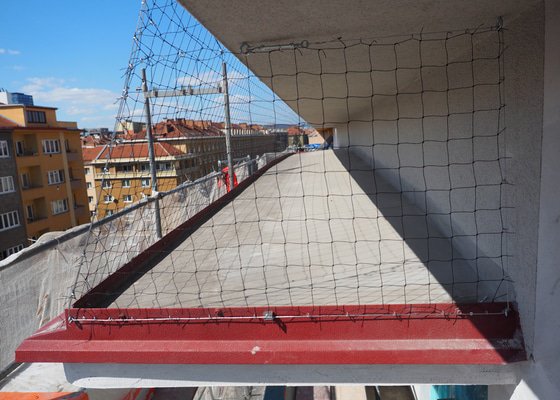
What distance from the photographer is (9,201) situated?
14562 millimetres

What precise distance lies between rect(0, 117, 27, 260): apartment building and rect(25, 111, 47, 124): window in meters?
0.84

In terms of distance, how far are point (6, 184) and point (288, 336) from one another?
16351mm

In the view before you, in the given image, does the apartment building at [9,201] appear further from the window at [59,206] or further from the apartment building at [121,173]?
the apartment building at [121,173]

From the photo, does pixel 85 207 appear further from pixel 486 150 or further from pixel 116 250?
pixel 486 150

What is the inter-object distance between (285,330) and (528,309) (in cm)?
71

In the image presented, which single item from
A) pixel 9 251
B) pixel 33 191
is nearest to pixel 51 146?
pixel 33 191

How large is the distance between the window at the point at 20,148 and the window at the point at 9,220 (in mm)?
2200

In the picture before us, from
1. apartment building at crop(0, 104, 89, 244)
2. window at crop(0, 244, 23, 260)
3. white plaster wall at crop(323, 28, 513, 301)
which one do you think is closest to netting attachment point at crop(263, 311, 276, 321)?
white plaster wall at crop(323, 28, 513, 301)

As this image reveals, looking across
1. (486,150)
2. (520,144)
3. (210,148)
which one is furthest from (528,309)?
(210,148)

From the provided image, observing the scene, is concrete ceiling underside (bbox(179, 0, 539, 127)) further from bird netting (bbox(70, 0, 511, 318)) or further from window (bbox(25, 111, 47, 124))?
window (bbox(25, 111, 47, 124))

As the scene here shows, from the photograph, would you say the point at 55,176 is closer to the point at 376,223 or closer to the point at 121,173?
the point at 121,173

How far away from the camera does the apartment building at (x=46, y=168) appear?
15.5 metres

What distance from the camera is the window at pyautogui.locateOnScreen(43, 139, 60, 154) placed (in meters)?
16.6

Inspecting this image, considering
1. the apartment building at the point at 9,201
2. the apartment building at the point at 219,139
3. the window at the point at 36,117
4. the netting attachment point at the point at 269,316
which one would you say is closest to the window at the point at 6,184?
the apartment building at the point at 9,201
